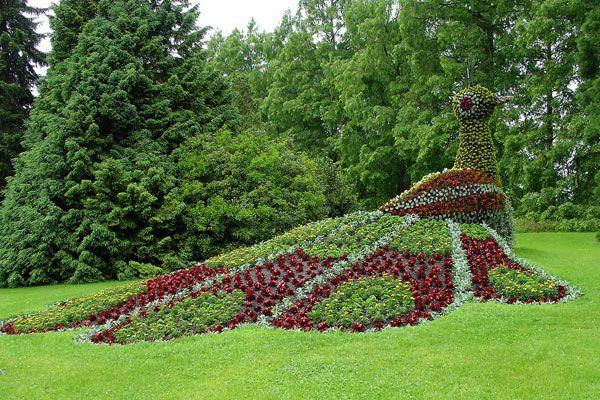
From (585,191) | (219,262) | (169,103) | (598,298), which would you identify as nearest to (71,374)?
(219,262)

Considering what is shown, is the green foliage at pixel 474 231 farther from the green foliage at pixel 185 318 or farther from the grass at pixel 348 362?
the green foliage at pixel 185 318

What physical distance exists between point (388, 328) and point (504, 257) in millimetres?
4131

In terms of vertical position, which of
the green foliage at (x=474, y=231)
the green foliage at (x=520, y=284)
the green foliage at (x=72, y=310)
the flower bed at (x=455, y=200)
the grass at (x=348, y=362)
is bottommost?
the grass at (x=348, y=362)

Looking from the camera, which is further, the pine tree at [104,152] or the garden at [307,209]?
the pine tree at [104,152]

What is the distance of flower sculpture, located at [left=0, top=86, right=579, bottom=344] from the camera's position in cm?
802

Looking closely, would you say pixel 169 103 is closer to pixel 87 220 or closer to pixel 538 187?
pixel 87 220

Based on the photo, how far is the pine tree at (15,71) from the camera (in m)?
21.8

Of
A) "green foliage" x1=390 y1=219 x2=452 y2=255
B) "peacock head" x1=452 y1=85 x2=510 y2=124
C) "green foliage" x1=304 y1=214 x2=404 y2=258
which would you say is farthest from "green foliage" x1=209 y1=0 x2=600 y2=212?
"green foliage" x1=390 y1=219 x2=452 y2=255

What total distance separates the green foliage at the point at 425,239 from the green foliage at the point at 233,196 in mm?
5268

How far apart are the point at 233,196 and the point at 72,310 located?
7203 mm

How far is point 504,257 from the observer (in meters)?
10.6

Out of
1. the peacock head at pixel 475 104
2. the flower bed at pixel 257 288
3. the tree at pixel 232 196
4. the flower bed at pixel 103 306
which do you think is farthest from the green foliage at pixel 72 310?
the peacock head at pixel 475 104

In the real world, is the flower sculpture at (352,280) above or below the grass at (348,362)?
above

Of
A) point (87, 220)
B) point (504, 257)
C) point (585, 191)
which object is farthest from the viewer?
point (585, 191)
